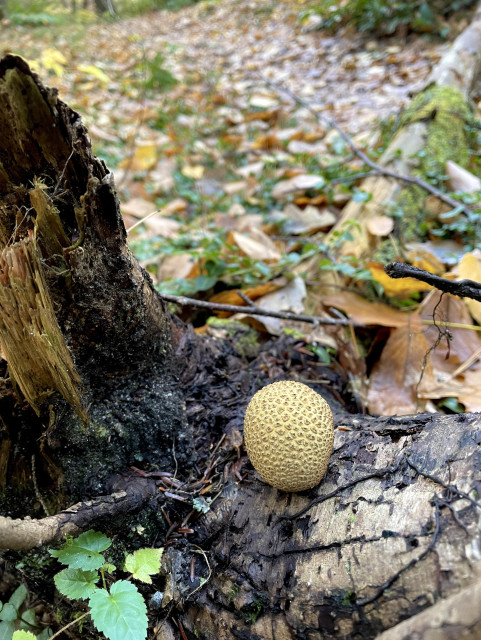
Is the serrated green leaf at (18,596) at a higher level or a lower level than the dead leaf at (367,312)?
lower

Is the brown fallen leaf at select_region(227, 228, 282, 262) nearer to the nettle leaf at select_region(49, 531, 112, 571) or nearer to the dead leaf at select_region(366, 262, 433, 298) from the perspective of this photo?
the dead leaf at select_region(366, 262, 433, 298)

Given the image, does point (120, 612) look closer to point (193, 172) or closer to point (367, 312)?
point (367, 312)

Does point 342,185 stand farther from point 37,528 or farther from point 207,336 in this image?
point 37,528

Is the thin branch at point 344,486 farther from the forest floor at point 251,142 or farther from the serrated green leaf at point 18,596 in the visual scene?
the serrated green leaf at point 18,596

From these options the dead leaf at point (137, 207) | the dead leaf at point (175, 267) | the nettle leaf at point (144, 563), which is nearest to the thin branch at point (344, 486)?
the nettle leaf at point (144, 563)

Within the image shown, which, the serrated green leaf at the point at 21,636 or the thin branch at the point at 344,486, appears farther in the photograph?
the thin branch at the point at 344,486

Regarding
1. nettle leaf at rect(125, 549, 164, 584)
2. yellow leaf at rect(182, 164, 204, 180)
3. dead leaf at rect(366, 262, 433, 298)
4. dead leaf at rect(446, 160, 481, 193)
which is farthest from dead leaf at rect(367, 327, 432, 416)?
yellow leaf at rect(182, 164, 204, 180)
